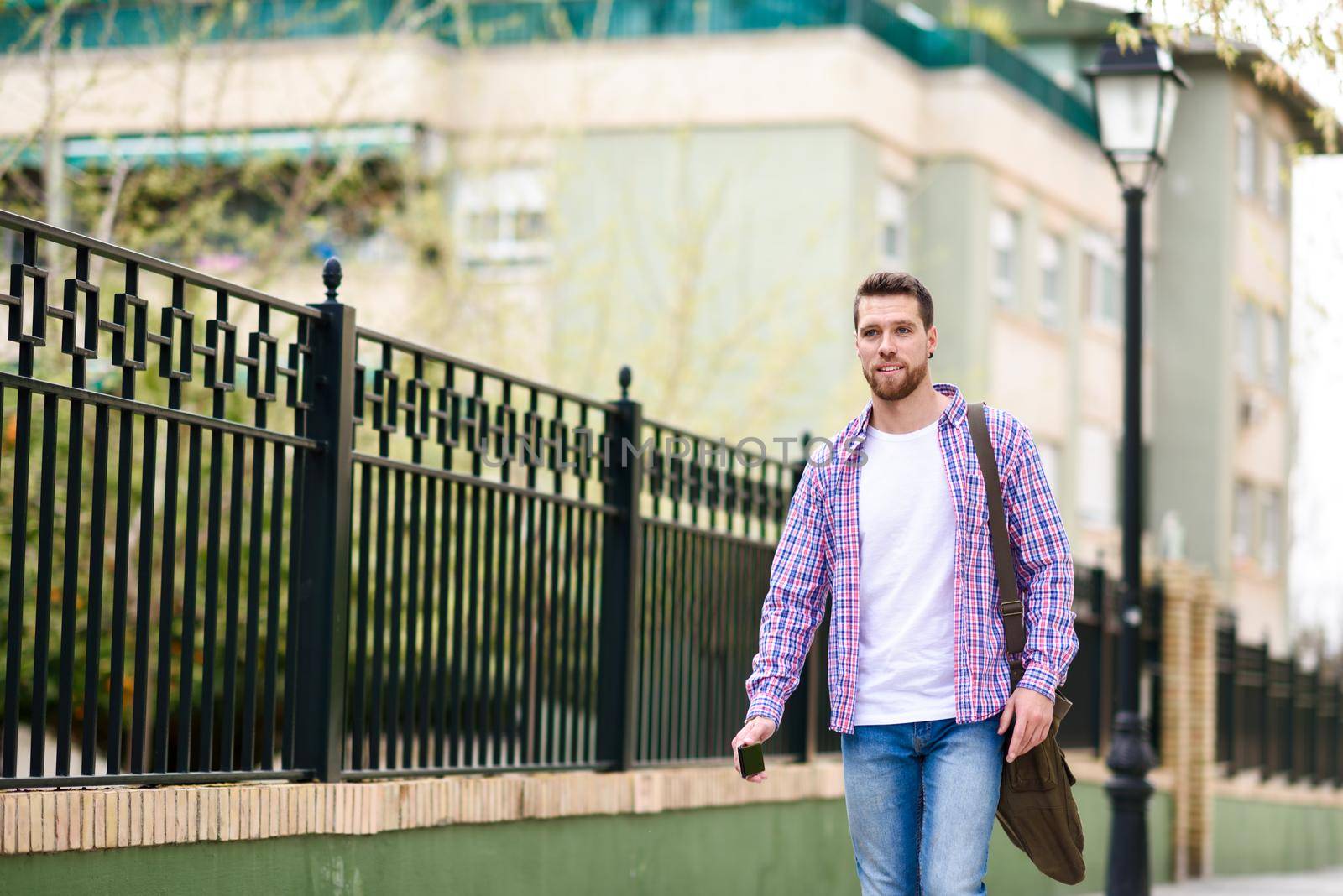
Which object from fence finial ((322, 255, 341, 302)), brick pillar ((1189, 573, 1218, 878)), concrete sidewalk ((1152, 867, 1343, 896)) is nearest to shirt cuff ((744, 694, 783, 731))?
fence finial ((322, 255, 341, 302))

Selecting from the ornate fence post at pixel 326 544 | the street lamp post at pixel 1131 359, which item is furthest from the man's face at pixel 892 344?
the street lamp post at pixel 1131 359

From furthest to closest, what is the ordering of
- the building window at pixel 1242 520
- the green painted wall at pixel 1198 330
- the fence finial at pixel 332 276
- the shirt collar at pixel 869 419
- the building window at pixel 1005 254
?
1. the building window at pixel 1242 520
2. the green painted wall at pixel 1198 330
3. the building window at pixel 1005 254
4. the fence finial at pixel 332 276
5. the shirt collar at pixel 869 419

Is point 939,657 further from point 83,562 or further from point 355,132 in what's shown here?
point 355,132

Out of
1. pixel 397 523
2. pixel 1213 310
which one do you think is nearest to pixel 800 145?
pixel 1213 310

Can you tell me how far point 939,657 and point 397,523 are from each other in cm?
226

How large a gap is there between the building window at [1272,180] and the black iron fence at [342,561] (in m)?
27.0

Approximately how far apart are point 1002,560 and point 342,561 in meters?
2.15

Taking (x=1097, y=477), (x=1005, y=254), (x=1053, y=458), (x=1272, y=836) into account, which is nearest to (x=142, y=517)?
(x=1272, y=836)

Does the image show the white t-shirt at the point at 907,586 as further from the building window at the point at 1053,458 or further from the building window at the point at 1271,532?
the building window at the point at 1271,532

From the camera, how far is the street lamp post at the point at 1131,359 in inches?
411

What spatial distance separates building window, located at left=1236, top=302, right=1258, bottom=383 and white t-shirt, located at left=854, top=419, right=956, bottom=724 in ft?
103

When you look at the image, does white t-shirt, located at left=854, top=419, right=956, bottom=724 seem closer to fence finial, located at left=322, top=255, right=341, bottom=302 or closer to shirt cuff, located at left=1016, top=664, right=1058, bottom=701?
shirt cuff, located at left=1016, top=664, right=1058, bottom=701

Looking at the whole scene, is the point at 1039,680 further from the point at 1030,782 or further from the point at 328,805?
the point at 328,805

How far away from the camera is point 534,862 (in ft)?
23.3
